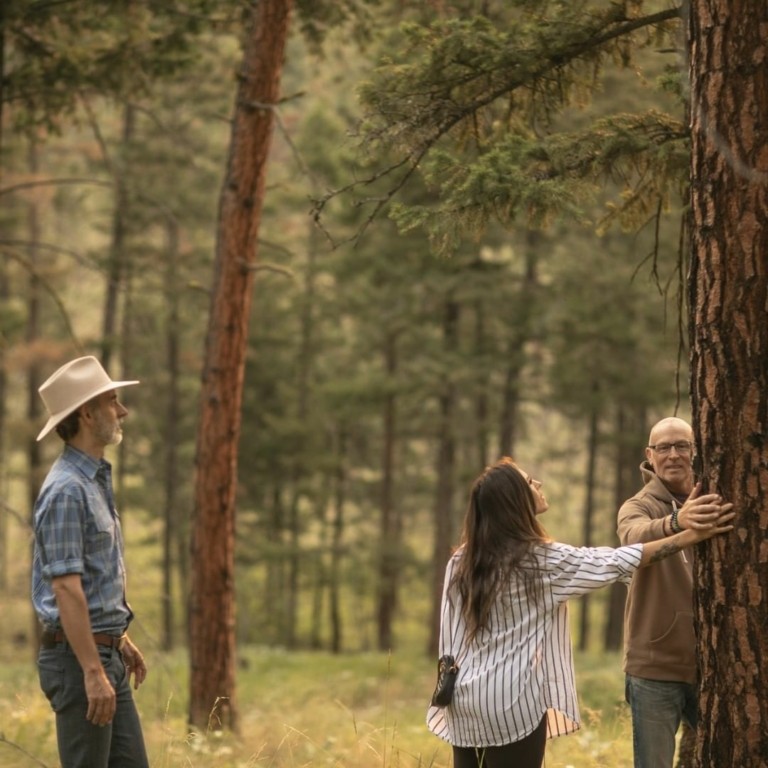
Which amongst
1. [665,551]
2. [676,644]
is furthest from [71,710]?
[676,644]

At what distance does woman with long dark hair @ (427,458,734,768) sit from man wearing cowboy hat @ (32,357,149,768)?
4.56ft

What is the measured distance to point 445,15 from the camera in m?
8.66

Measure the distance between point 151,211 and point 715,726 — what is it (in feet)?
63.0

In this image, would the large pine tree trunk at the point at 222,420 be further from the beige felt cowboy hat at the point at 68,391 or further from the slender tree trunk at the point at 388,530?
the slender tree trunk at the point at 388,530

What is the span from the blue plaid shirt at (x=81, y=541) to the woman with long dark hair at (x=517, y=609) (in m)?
1.42

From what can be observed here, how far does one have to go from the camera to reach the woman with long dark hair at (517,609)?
13.6 feet

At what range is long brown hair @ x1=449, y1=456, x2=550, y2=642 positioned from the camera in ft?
13.6

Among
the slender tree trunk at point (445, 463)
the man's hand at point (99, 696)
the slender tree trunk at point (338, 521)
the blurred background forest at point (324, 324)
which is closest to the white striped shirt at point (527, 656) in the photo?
the man's hand at point (99, 696)

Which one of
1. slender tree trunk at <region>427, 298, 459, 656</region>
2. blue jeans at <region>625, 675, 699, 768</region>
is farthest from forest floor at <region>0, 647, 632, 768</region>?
slender tree trunk at <region>427, 298, 459, 656</region>

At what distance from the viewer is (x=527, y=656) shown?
4.18 meters

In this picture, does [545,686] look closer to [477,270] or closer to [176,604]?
[477,270]

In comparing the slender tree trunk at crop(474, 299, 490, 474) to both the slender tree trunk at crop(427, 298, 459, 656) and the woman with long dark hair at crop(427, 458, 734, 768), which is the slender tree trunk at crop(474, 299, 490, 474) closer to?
the slender tree trunk at crop(427, 298, 459, 656)

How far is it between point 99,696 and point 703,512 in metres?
2.45

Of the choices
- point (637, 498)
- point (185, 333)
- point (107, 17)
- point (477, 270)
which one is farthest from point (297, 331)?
point (637, 498)
